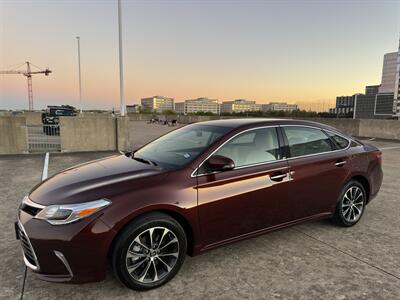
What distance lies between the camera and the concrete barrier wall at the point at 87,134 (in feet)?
35.5

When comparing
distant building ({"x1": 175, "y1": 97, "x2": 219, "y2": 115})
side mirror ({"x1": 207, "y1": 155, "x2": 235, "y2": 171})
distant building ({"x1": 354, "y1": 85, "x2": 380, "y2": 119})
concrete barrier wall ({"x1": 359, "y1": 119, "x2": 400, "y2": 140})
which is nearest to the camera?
side mirror ({"x1": 207, "y1": 155, "x2": 235, "y2": 171})

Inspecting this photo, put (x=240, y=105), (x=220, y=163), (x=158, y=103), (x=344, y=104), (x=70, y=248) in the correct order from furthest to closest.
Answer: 1. (x=158, y=103)
2. (x=344, y=104)
3. (x=240, y=105)
4. (x=220, y=163)
5. (x=70, y=248)

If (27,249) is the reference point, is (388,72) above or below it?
above

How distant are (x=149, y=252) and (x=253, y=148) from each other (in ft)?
5.22

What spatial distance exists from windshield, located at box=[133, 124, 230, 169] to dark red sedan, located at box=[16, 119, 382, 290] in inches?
0.8

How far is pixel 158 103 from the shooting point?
131 meters

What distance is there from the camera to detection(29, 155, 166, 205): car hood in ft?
8.16

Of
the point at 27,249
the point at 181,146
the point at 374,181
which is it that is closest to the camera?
the point at 27,249

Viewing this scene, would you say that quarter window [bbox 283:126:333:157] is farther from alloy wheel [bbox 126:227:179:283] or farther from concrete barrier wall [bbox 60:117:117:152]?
concrete barrier wall [bbox 60:117:117:152]

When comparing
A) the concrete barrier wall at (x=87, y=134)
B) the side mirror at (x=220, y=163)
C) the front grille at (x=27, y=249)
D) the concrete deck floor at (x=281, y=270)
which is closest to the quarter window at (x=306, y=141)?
the side mirror at (x=220, y=163)

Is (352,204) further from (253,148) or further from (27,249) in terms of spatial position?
(27,249)

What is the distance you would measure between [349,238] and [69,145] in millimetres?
10007

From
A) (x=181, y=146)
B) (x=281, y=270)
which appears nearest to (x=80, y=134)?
(x=181, y=146)

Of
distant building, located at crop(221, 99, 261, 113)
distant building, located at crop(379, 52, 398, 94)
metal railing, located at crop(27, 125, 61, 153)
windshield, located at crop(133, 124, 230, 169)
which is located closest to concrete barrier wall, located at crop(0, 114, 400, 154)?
metal railing, located at crop(27, 125, 61, 153)
